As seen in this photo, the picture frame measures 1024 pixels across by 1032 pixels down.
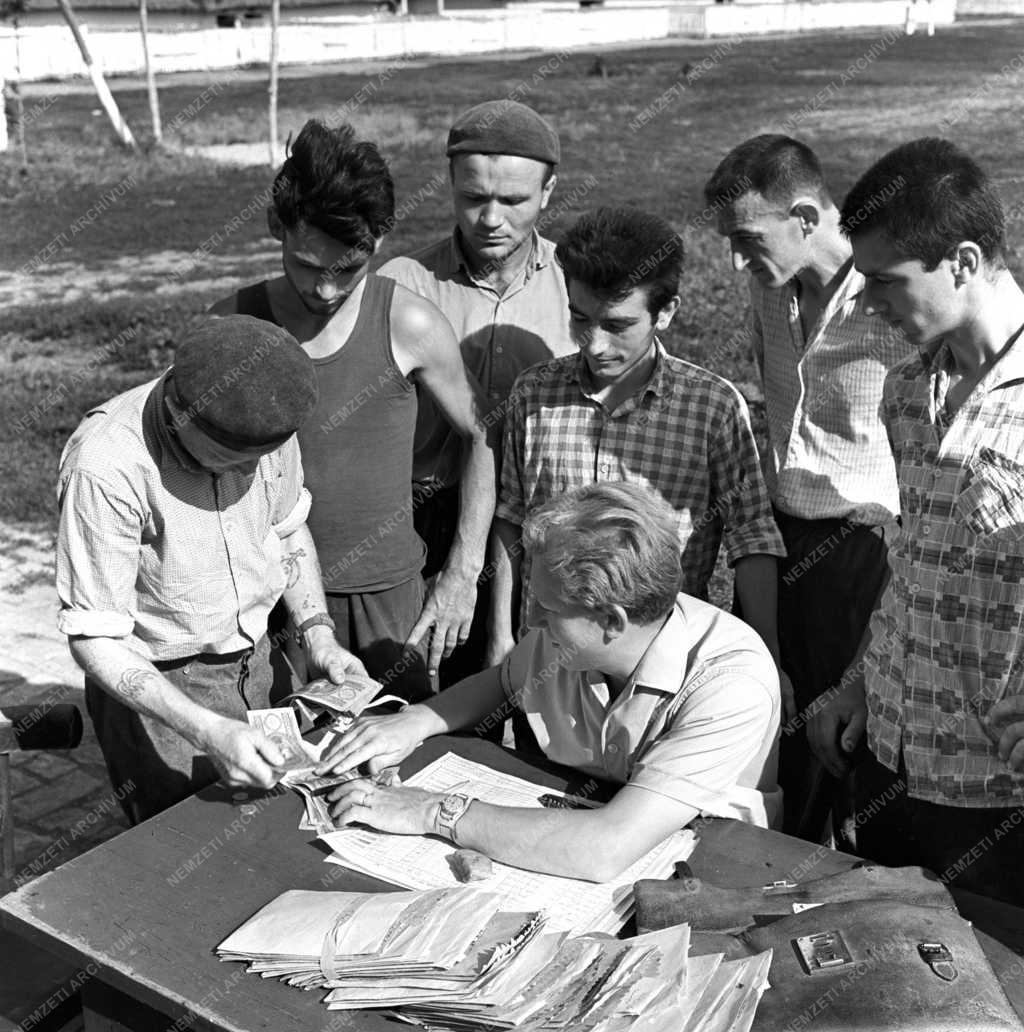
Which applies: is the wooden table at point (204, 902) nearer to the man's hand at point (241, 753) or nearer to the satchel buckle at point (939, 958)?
the man's hand at point (241, 753)

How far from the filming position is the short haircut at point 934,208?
8.45ft

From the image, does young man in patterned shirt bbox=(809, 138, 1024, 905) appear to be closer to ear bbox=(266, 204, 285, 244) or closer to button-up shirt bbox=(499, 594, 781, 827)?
button-up shirt bbox=(499, 594, 781, 827)

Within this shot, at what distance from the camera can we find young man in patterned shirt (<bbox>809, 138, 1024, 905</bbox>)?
2.60 m

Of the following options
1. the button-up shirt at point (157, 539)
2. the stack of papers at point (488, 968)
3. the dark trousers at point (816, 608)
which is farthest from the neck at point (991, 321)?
the button-up shirt at point (157, 539)

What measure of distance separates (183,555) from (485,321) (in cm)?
138

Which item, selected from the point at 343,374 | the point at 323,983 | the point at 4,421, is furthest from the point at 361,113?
the point at 323,983

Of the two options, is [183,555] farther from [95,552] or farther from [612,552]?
[612,552]

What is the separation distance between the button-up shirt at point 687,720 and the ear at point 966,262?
87 centimetres

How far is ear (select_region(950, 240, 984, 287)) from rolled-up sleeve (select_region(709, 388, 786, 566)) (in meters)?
0.88

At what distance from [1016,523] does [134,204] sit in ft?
53.8

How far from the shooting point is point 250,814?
9.31ft

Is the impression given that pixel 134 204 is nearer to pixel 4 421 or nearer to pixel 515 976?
pixel 4 421

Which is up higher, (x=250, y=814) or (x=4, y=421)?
(x=250, y=814)

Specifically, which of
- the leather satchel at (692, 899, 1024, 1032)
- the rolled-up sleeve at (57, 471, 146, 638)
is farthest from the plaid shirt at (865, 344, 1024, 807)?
the rolled-up sleeve at (57, 471, 146, 638)
